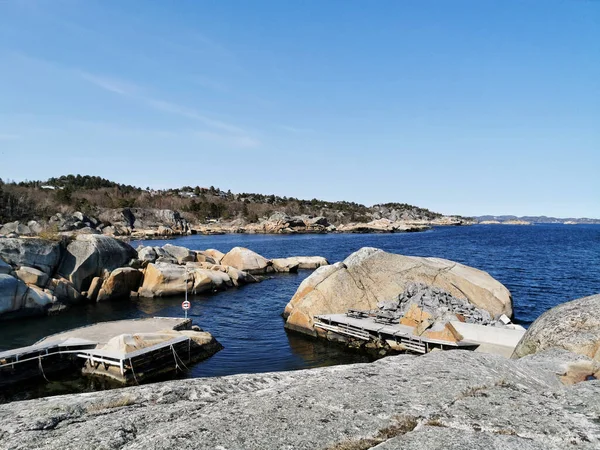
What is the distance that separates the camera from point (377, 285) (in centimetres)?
2594

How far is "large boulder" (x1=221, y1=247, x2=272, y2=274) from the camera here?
154 feet

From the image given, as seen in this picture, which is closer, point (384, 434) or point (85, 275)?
point (384, 434)

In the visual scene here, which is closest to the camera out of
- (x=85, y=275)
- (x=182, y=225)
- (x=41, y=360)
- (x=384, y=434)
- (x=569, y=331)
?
(x=384, y=434)

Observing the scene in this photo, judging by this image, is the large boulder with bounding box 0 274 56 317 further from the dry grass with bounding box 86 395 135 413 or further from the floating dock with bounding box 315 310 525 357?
the dry grass with bounding box 86 395 135 413

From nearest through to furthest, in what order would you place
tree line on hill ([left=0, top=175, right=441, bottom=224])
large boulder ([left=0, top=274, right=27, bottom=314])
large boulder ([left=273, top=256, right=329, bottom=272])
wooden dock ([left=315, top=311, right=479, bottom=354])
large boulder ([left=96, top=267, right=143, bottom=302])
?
wooden dock ([left=315, top=311, right=479, bottom=354]), large boulder ([left=0, top=274, right=27, bottom=314]), large boulder ([left=96, top=267, right=143, bottom=302]), large boulder ([left=273, top=256, right=329, bottom=272]), tree line on hill ([left=0, top=175, right=441, bottom=224])

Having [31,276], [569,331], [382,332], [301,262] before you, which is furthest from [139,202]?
[569,331]

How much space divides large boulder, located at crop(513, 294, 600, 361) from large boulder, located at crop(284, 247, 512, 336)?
13.1 m

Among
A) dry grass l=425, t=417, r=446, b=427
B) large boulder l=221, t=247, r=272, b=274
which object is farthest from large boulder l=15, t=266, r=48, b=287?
dry grass l=425, t=417, r=446, b=427

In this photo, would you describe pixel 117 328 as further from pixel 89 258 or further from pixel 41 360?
pixel 89 258

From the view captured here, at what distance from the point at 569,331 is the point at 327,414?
8450 millimetres

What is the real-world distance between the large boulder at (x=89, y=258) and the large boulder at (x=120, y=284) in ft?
4.05

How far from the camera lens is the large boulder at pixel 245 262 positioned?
46.8 meters

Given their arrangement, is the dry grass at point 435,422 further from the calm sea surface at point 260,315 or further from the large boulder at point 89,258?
the large boulder at point 89,258

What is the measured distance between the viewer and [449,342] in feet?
61.2
